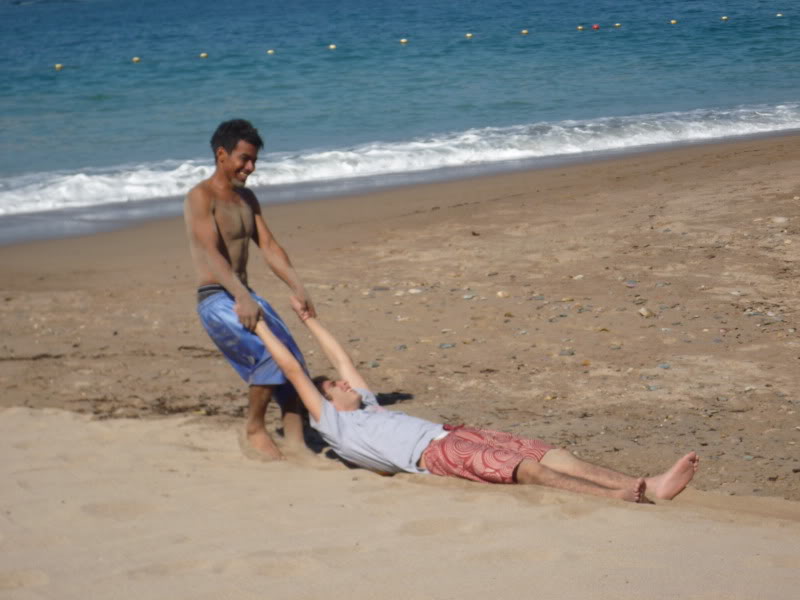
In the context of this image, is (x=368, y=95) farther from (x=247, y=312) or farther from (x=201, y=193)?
(x=247, y=312)

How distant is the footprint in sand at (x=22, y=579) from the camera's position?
360 centimetres

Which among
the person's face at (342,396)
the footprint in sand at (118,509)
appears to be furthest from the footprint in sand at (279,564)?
the person's face at (342,396)

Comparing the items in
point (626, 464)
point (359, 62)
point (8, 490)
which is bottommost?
point (626, 464)

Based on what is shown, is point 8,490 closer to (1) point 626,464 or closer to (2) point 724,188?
(1) point 626,464

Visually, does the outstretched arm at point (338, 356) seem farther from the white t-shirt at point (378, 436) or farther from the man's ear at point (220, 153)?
the man's ear at point (220, 153)

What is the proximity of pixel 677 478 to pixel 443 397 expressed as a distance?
1.88 m

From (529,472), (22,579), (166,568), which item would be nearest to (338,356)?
(529,472)

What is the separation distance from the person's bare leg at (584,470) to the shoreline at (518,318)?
0.57 m

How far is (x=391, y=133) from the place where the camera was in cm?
1608

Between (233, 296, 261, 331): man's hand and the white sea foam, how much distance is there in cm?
800

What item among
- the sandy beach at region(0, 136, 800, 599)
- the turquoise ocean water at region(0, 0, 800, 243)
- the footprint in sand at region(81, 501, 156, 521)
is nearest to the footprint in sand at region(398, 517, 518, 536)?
the sandy beach at region(0, 136, 800, 599)

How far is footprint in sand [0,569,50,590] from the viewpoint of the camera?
3.60 meters

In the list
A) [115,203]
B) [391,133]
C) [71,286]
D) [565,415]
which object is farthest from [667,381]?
[391,133]

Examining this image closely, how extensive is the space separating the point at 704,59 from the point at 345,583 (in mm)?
20938
